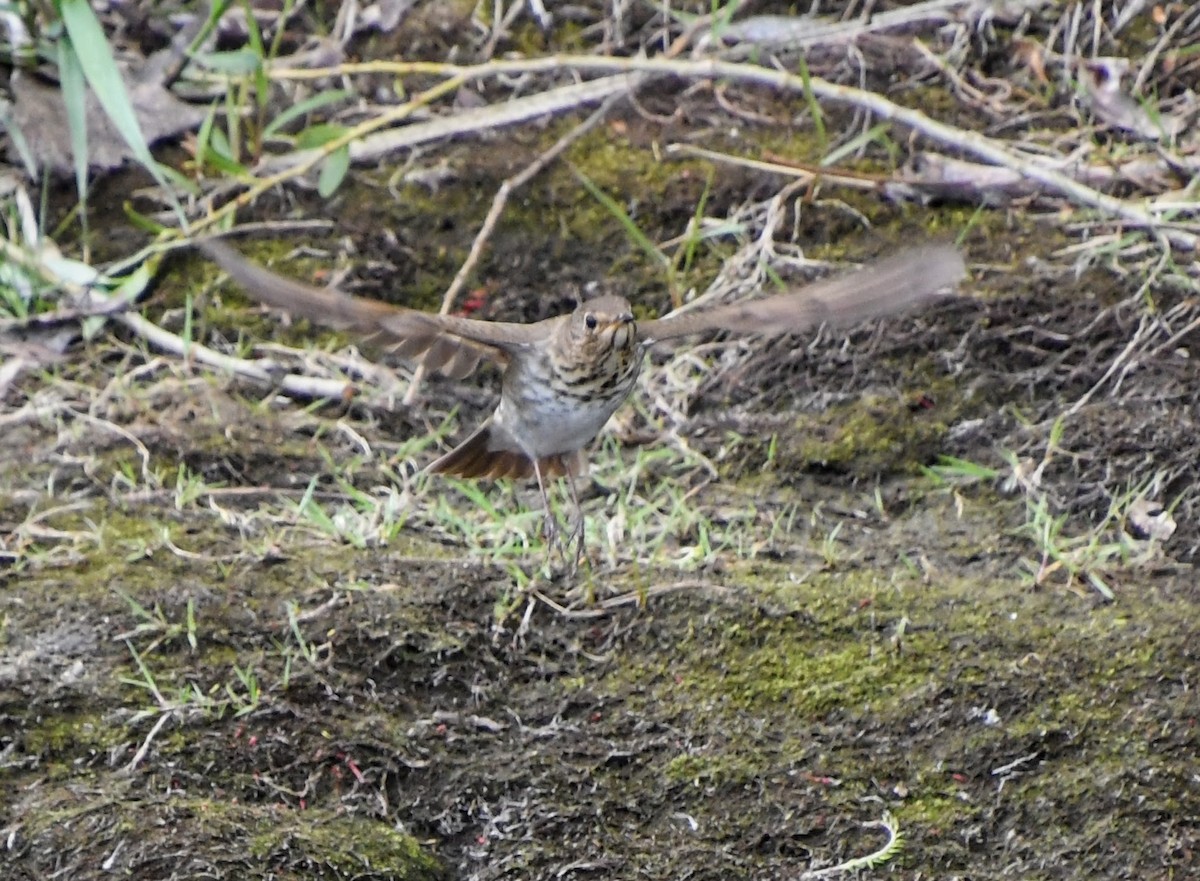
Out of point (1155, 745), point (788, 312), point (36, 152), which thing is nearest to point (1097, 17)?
point (788, 312)

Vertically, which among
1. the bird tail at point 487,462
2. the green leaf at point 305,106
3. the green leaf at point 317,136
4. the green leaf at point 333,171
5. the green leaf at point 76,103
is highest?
the green leaf at point 76,103

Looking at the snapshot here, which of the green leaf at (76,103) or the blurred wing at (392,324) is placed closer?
the blurred wing at (392,324)

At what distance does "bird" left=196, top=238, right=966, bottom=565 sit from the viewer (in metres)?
3.06

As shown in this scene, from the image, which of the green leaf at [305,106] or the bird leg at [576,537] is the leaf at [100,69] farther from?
the bird leg at [576,537]

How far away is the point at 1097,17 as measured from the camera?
486cm

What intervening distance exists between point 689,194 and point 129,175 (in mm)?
1753

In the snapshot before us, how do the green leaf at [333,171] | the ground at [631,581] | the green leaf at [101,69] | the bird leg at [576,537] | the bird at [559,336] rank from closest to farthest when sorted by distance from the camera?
1. the ground at [631,581]
2. the bird at [559,336]
3. the bird leg at [576,537]
4. the green leaf at [101,69]
5. the green leaf at [333,171]

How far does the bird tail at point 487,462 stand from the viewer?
3.59m

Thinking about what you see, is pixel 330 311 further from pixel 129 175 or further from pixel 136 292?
pixel 129 175

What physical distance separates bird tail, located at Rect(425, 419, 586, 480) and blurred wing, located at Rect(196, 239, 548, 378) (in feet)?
0.68

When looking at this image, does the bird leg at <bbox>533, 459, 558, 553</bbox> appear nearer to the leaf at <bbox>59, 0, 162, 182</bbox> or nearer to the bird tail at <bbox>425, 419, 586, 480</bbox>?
the bird tail at <bbox>425, 419, 586, 480</bbox>

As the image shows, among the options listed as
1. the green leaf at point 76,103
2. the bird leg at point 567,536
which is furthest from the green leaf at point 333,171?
the bird leg at point 567,536

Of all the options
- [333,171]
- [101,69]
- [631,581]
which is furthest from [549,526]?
[101,69]

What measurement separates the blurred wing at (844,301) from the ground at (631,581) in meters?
0.50
